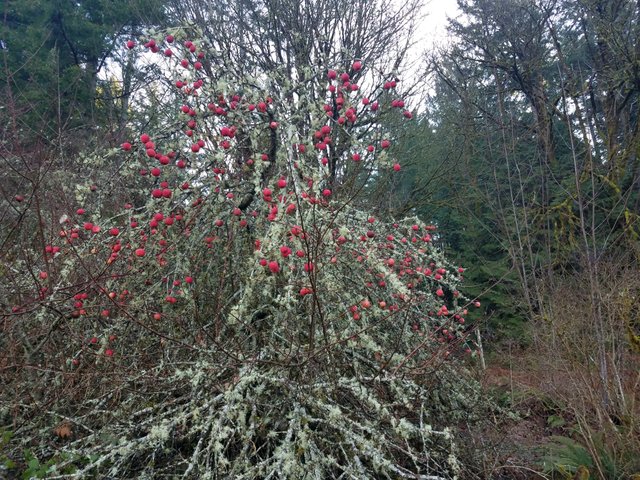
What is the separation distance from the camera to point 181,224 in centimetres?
293

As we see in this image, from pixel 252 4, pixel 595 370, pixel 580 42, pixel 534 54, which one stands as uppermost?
pixel 252 4

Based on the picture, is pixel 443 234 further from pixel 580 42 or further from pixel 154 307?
pixel 154 307

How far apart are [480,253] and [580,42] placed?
18.8ft

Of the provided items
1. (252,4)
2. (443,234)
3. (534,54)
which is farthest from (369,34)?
(443,234)

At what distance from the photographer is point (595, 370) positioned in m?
3.49

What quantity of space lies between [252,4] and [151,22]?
223 cm

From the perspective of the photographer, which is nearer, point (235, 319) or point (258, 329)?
point (235, 319)

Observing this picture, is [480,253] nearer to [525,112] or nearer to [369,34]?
[525,112]

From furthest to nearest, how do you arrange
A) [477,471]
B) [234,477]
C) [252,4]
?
[252,4], [477,471], [234,477]

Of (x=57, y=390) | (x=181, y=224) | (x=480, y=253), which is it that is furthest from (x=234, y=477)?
(x=480, y=253)

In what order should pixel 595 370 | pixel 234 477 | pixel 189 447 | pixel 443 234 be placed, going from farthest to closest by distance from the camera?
pixel 443 234 < pixel 595 370 < pixel 189 447 < pixel 234 477

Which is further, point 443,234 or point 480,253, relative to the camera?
point 443,234

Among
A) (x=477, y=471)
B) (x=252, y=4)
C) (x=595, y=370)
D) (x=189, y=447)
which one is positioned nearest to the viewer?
(x=189, y=447)

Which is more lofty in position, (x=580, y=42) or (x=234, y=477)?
(x=580, y=42)
